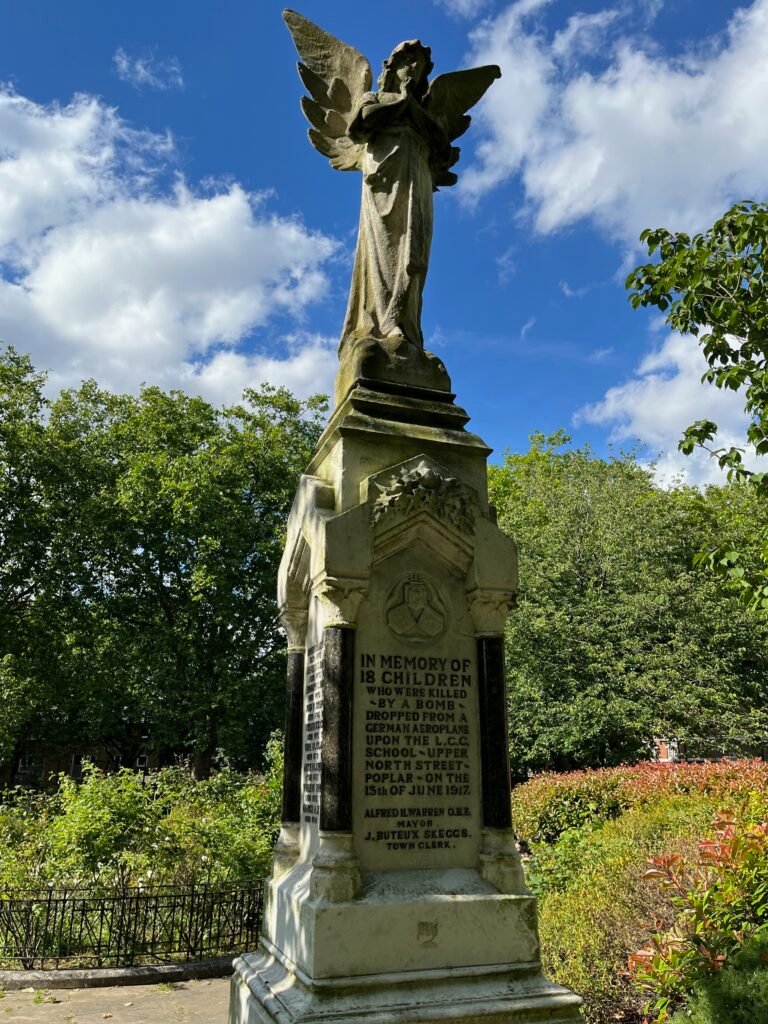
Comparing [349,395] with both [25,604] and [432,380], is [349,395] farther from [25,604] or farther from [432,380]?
[25,604]

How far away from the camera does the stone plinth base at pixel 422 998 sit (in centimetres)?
412

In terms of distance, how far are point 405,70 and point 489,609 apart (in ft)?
15.7

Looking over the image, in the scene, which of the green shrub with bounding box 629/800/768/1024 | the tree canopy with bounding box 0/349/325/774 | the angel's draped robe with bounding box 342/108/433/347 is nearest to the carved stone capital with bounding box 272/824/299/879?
the green shrub with bounding box 629/800/768/1024

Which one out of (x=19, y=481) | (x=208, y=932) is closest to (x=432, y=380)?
(x=208, y=932)

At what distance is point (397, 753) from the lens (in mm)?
4941

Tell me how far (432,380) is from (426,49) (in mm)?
3207

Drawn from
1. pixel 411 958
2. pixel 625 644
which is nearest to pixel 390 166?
pixel 411 958

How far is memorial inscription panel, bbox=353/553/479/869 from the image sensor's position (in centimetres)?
481

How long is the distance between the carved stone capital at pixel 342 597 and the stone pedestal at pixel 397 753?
1cm

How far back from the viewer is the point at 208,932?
916cm

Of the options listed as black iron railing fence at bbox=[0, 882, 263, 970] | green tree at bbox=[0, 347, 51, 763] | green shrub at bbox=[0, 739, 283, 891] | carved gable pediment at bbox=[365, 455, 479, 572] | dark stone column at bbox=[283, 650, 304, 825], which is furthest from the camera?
green tree at bbox=[0, 347, 51, 763]

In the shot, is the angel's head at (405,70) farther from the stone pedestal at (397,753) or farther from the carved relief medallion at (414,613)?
the carved relief medallion at (414,613)

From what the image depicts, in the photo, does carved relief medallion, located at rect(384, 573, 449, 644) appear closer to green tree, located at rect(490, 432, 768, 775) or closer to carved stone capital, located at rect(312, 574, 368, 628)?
carved stone capital, located at rect(312, 574, 368, 628)

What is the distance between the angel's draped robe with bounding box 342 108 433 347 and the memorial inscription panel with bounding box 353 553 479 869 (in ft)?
7.22
